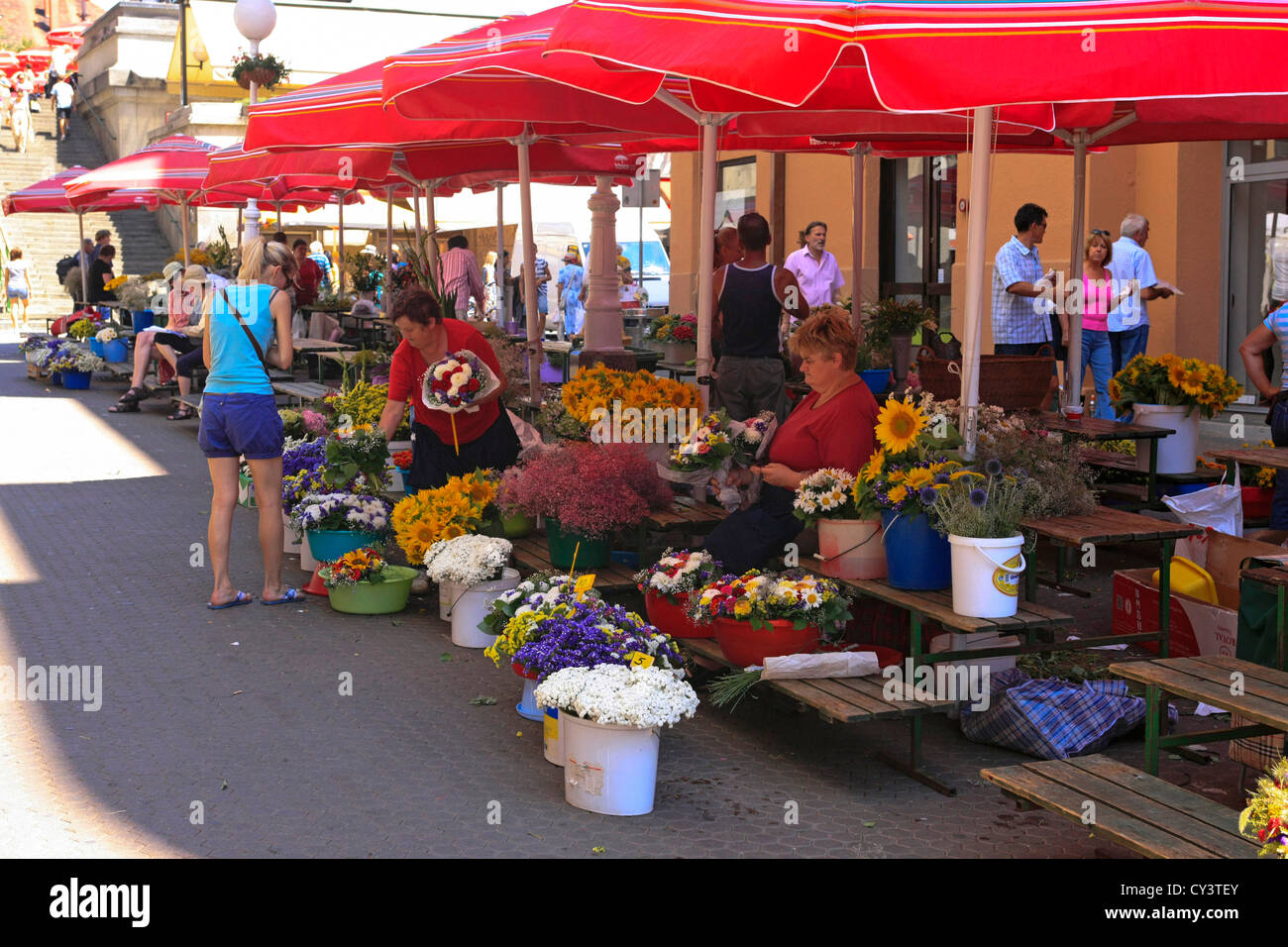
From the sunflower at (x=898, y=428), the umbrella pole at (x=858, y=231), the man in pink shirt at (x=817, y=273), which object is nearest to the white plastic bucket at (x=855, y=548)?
the sunflower at (x=898, y=428)

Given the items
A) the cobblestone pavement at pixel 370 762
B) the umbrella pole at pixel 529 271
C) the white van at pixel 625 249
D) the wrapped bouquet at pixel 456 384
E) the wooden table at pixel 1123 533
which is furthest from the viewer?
the white van at pixel 625 249

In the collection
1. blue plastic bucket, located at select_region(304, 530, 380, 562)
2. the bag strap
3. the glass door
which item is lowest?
blue plastic bucket, located at select_region(304, 530, 380, 562)

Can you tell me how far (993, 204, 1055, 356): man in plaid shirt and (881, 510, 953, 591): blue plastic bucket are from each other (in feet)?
15.5

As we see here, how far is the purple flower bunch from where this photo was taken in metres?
4.91

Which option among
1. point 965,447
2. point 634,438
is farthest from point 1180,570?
point 634,438

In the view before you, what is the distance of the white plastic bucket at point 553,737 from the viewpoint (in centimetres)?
502

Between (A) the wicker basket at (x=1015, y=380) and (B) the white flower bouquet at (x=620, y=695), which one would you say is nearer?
(B) the white flower bouquet at (x=620, y=695)

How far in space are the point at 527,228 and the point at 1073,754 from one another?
5744 mm

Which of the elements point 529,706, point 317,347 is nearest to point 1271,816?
point 529,706

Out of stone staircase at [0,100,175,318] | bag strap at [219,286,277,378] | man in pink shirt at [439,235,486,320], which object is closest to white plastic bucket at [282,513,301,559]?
bag strap at [219,286,277,378]

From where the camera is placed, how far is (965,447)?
5.55 meters

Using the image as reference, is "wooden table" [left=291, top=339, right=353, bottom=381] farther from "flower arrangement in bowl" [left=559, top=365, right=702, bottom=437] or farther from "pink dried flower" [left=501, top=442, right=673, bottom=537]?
"pink dried flower" [left=501, top=442, right=673, bottom=537]

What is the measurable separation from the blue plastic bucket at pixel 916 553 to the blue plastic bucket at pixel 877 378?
4810 millimetres

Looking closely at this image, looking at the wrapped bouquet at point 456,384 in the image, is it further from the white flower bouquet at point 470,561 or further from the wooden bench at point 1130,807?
the wooden bench at point 1130,807
